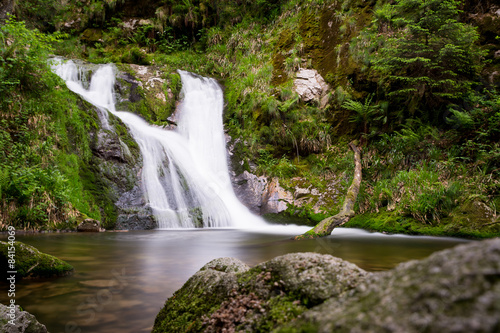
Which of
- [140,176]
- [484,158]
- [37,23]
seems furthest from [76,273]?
[37,23]

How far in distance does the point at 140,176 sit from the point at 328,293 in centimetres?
894

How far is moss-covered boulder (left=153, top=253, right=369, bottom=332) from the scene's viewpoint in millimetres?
1352

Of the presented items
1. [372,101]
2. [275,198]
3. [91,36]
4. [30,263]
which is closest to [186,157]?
[275,198]

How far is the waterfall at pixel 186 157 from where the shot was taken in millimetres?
9273

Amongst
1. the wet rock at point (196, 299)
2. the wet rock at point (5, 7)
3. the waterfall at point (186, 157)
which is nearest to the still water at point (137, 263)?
the wet rock at point (196, 299)


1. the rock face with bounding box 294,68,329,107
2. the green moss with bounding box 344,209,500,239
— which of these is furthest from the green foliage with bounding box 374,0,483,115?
the green moss with bounding box 344,209,500,239

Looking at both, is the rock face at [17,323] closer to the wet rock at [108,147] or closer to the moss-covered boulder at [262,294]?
the moss-covered boulder at [262,294]

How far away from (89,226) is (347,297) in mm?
7790

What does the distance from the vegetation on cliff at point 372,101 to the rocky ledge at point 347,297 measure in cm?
634

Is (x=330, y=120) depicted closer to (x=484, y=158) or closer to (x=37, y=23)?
(x=484, y=158)

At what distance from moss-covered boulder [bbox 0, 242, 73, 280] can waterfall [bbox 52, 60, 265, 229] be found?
527cm

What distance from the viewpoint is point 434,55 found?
8211mm

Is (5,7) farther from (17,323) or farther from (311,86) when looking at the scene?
(17,323)

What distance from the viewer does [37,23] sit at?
63.9 feet
